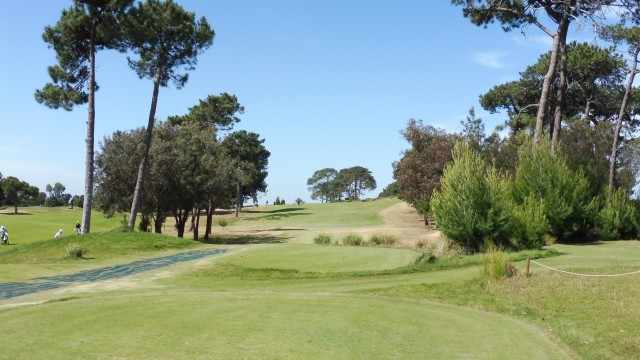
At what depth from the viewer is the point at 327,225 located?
66.0m

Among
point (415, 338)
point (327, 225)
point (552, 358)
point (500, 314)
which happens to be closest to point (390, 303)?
point (500, 314)

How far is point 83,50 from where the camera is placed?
3247 centimetres

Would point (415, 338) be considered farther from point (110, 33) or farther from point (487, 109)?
point (487, 109)

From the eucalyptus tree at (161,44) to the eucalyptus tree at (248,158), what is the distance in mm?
24547

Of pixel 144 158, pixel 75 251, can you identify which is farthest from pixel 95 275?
pixel 144 158

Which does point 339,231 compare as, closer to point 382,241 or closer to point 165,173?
point 382,241

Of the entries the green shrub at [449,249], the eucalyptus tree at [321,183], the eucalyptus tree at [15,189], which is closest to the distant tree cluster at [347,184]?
the eucalyptus tree at [321,183]

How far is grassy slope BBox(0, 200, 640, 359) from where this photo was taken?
8.55 metres

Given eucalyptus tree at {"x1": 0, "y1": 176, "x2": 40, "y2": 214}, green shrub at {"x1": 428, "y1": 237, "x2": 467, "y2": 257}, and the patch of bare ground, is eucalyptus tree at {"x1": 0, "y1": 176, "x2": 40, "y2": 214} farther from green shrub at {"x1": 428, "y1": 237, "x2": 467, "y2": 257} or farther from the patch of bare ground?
green shrub at {"x1": 428, "y1": 237, "x2": 467, "y2": 257}

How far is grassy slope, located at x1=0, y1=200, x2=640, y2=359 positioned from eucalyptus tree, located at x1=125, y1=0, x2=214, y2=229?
17.8 metres

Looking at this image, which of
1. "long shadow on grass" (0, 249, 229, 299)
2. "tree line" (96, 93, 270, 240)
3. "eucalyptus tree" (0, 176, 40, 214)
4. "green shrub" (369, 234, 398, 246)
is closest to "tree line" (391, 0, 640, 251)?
"green shrub" (369, 234, 398, 246)

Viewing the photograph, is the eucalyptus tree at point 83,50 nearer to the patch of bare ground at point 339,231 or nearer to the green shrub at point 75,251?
the green shrub at point 75,251

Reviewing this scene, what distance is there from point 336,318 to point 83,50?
92.0 ft

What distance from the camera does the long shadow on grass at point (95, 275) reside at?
14.9m
